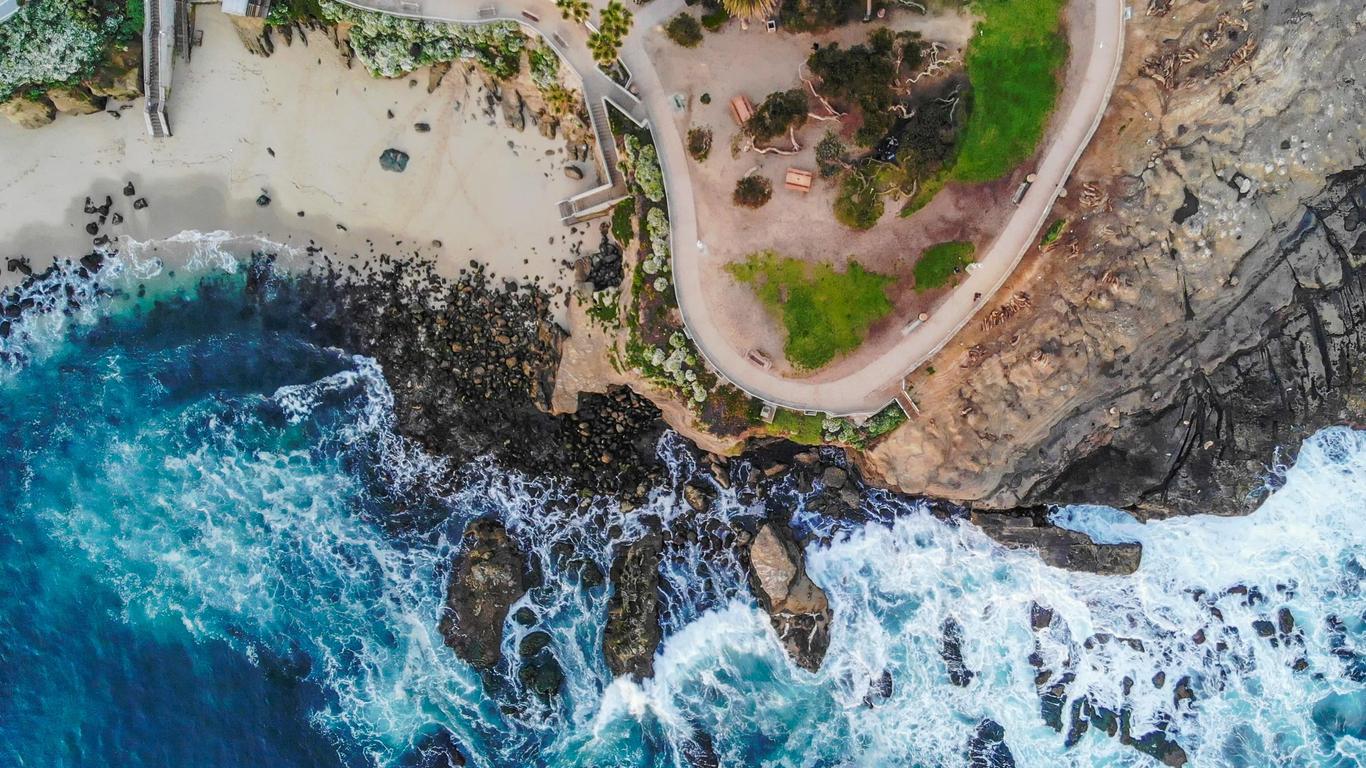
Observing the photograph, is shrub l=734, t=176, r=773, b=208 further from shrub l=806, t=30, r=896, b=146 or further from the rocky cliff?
the rocky cliff

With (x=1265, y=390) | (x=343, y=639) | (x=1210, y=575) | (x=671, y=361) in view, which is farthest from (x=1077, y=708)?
(x=343, y=639)

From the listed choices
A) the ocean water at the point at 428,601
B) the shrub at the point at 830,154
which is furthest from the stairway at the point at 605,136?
the ocean water at the point at 428,601

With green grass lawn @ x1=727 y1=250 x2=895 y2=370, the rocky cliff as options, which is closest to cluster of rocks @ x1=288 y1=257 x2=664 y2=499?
green grass lawn @ x1=727 y1=250 x2=895 y2=370

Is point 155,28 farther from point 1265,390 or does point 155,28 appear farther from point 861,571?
point 1265,390

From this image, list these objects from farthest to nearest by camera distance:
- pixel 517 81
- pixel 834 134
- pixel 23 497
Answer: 1. pixel 23 497
2. pixel 517 81
3. pixel 834 134

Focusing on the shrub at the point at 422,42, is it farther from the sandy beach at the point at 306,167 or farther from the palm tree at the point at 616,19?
the palm tree at the point at 616,19
